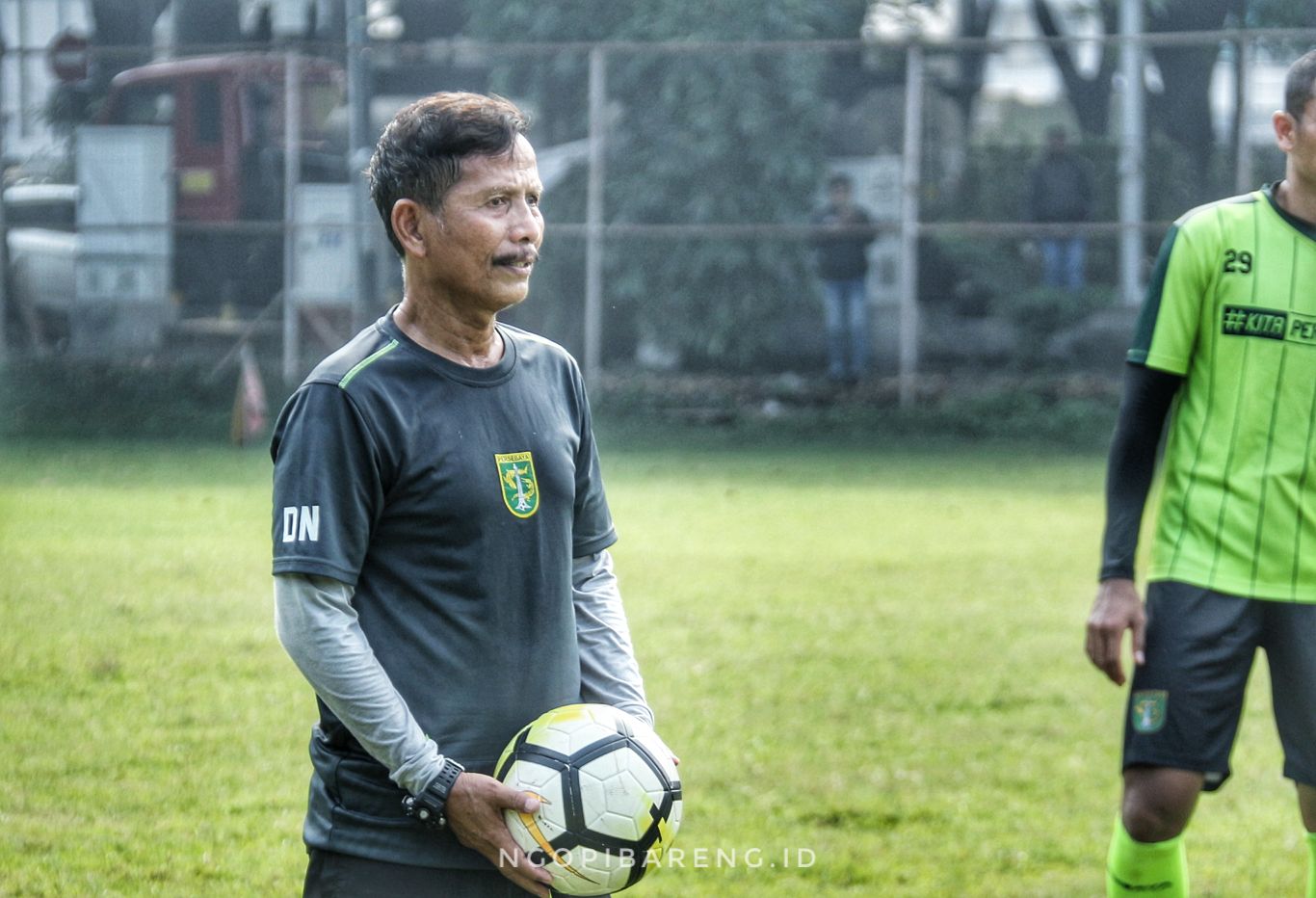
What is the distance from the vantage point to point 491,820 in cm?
252

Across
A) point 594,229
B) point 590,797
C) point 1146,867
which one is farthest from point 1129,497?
point 594,229

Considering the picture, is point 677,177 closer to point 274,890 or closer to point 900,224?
point 900,224

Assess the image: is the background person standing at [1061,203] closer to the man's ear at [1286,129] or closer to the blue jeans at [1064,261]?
the blue jeans at [1064,261]

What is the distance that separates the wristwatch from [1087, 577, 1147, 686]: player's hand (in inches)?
60.4

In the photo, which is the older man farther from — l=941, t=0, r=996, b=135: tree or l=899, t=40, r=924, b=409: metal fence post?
l=941, t=0, r=996, b=135: tree

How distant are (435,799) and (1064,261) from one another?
1291 cm

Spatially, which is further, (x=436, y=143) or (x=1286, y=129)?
(x=1286, y=129)

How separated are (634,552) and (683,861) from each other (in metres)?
4.79

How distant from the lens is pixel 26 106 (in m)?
14.7

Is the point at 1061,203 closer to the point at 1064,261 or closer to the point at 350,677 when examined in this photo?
the point at 1064,261

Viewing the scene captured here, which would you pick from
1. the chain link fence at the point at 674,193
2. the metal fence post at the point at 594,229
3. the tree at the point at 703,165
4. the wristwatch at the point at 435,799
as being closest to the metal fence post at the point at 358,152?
the chain link fence at the point at 674,193

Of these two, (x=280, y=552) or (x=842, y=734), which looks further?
(x=842, y=734)

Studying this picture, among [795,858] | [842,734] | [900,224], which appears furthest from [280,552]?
[900,224]

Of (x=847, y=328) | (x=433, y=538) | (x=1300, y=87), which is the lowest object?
(x=847, y=328)
